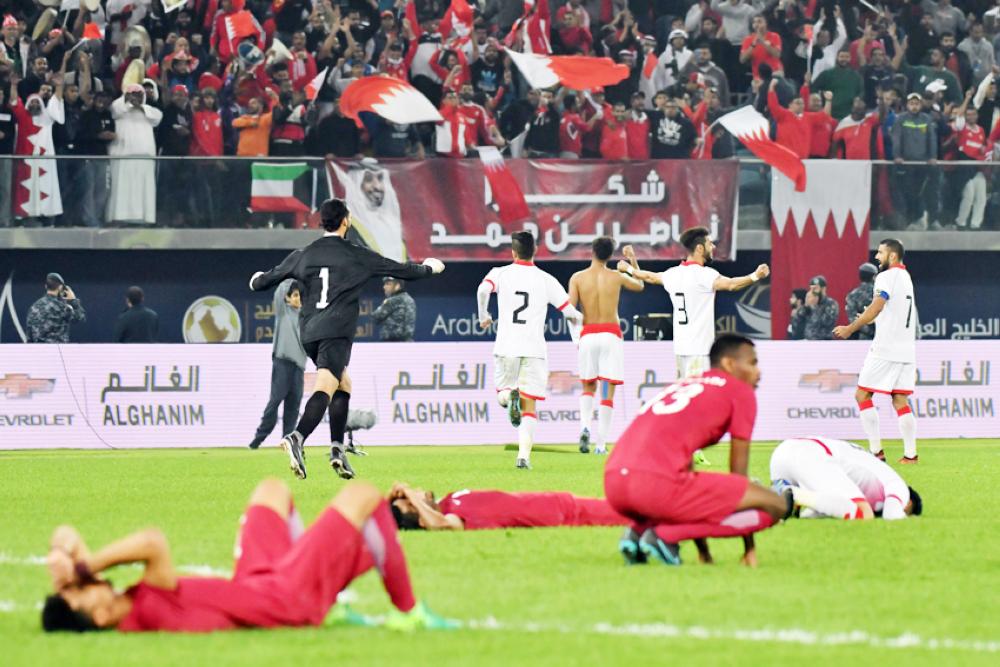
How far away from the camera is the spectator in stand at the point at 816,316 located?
27672mm

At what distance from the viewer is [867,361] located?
1962 centimetres

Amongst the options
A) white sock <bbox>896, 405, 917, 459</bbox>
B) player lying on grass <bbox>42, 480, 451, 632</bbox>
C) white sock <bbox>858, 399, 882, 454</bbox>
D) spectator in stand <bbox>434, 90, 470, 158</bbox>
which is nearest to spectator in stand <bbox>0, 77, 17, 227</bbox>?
spectator in stand <bbox>434, 90, 470, 158</bbox>

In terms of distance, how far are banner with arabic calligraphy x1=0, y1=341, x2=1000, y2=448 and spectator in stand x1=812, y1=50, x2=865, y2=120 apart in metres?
7.32

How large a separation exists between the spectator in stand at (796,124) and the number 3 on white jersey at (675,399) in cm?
2166

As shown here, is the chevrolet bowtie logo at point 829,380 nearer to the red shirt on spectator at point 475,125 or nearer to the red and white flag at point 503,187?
the red and white flag at point 503,187

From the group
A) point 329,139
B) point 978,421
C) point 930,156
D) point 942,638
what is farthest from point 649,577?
point 930,156

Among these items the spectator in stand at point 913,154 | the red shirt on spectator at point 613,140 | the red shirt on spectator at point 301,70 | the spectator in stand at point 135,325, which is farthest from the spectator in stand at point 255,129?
the spectator in stand at point 913,154

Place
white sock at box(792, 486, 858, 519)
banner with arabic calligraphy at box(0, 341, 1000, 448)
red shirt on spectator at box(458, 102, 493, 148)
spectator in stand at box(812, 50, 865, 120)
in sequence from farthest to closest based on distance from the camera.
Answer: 1. spectator in stand at box(812, 50, 865, 120)
2. red shirt on spectator at box(458, 102, 493, 148)
3. banner with arabic calligraphy at box(0, 341, 1000, 448)
4. white sock at box(792, 486, 858, 519)

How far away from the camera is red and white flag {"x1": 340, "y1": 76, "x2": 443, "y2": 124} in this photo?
2827cm

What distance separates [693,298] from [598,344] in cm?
200

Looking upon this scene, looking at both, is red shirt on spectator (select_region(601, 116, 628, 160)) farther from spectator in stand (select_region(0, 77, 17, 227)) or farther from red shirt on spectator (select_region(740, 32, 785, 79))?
spectator in stand (select_region(0, 77, 17, 227))

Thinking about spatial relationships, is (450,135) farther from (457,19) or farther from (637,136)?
(637,136)

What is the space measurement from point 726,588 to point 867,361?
12.0 metres

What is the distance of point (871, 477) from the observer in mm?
11891
